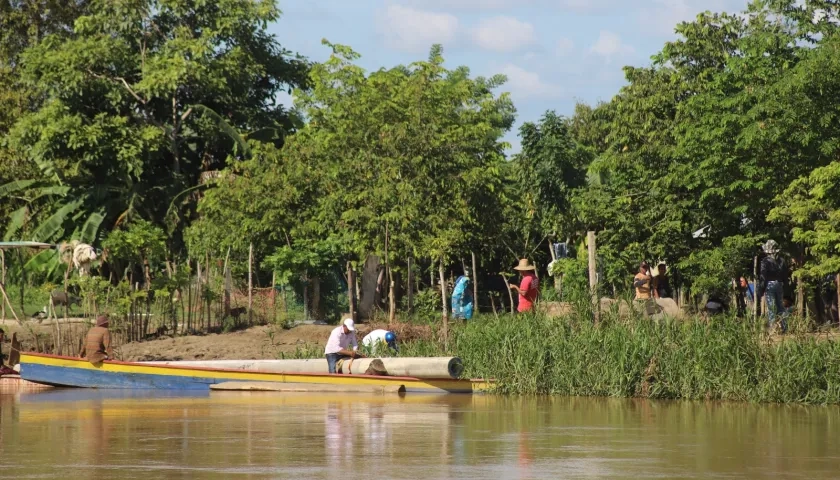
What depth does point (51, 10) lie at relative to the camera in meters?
44.8

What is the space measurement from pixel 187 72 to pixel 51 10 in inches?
413

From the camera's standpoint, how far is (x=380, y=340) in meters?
24.2

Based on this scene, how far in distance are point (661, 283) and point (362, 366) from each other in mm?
9093

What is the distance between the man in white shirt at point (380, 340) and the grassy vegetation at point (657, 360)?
226 centimetres

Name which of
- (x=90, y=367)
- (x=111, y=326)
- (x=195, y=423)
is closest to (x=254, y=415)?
(x=195, y=423)

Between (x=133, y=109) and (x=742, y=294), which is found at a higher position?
(x=133, y=109)

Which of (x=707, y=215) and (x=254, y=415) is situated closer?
(x=254, y=415)

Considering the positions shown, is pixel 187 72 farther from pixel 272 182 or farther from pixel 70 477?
pixel 70 477

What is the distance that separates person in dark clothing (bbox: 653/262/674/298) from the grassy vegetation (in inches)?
262

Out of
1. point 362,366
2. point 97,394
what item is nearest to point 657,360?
point 362,366

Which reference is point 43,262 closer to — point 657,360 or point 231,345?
point 231,345

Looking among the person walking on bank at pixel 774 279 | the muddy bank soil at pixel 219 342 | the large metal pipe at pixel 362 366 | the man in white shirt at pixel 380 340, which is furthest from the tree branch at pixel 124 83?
the person walking on bank at pixel 774 279

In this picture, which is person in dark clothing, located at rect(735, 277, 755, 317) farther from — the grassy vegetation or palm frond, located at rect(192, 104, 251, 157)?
palm frond, located at rect(192, 104, 251, 157)

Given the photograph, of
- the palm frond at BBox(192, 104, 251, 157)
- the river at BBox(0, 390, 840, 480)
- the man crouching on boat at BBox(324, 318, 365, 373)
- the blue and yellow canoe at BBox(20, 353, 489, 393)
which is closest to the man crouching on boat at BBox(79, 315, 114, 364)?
the blue and yellow canoe at BBox(20, 353, 489, 393)
